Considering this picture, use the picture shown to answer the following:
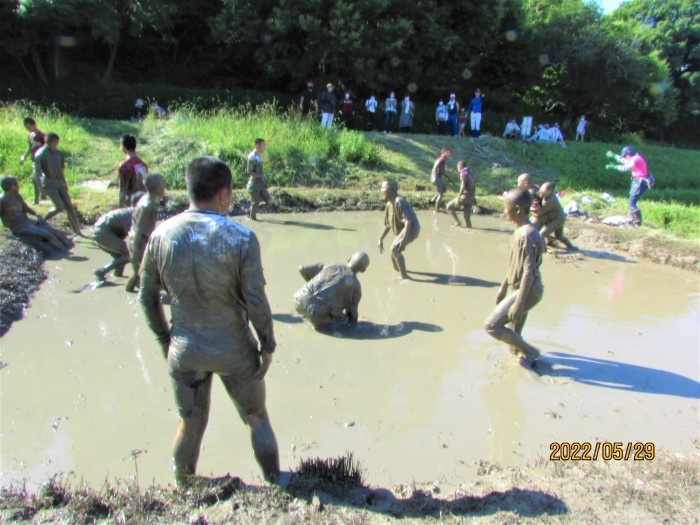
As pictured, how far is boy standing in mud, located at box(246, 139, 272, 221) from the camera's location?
11.3 metres

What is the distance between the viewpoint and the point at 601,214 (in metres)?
13.7

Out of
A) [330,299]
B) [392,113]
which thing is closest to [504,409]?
[330,299]

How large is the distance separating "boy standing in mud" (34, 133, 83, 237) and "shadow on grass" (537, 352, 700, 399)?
8004 mm

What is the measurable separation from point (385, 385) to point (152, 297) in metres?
2.51

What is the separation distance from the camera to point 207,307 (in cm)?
301

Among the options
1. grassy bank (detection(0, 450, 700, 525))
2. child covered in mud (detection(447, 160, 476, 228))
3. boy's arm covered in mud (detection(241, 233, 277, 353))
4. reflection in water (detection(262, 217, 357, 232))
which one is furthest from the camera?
child covered in mud (detection(447, 160, 476, 228))

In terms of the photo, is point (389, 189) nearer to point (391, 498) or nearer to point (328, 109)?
point (391, 498)

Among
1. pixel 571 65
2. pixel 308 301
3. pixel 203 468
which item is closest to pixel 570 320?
pixel 308 301

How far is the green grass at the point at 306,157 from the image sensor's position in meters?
13.4

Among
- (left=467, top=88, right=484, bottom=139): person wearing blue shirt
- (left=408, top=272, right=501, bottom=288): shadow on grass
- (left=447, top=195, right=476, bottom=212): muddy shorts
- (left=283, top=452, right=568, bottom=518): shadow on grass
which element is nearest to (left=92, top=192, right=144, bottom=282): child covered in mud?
(left=408, top=272, right=501, bottom=288): shadow on grass

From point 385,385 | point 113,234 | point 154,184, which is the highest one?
point 154,184

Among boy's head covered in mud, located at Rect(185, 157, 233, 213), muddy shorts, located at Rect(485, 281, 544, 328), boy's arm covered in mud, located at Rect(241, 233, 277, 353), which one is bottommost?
muddy shorts, located at Rect(485, 281, 544, 328)

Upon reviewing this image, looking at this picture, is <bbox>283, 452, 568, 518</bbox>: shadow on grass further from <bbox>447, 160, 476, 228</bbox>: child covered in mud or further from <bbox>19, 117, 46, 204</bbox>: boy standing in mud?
<bbox>19, 117, 46, 204</bbox>: boy standing in mud
